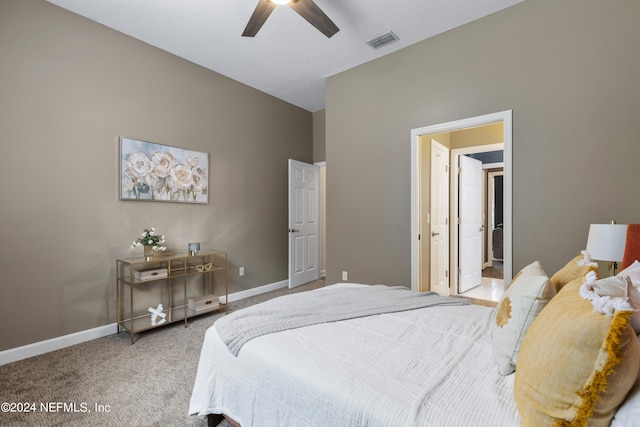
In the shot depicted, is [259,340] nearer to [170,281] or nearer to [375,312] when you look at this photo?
[375,312]

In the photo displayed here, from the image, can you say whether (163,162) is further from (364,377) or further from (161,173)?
(364,377)

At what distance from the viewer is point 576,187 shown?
7.67ft

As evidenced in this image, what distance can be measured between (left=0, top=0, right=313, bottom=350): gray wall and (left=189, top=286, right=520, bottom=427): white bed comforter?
2.01m

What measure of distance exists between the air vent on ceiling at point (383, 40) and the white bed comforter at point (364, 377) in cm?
278

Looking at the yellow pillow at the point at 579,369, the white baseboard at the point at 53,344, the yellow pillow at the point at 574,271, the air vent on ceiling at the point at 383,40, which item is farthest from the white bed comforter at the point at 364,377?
the air vent on ceiling at the point at 383,40

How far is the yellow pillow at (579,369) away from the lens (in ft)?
2.32

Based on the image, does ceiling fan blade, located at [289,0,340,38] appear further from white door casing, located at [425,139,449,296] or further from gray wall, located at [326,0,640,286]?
white door casing, located at [425,139,449,296]

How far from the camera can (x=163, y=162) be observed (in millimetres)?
3289

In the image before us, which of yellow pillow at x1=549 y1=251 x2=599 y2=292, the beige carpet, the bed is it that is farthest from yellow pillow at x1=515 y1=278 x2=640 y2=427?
the beige carpet

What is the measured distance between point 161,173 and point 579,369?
361cm

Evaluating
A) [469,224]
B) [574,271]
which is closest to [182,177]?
[574,271]

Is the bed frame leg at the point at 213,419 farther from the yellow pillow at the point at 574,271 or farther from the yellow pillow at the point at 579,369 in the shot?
the yellow pillow at the point at 574,271

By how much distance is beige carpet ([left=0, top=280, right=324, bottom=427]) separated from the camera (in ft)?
5.70

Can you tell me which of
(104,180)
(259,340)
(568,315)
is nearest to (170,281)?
(104,180)
